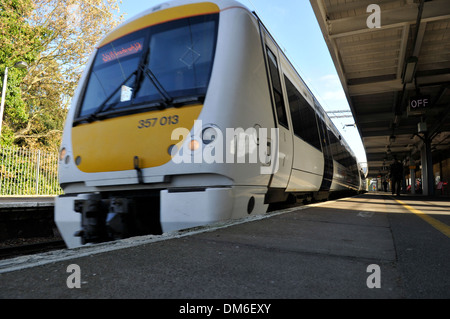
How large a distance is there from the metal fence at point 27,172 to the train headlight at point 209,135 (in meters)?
12.3

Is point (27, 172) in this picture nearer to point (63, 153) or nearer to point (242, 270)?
point (63, 153)

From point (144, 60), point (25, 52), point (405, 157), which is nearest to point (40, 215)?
point (144, 60)

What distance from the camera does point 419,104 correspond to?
1071 cm

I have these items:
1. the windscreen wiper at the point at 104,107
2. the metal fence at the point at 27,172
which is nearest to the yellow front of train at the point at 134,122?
the windscreen wiper at the point at 104,107

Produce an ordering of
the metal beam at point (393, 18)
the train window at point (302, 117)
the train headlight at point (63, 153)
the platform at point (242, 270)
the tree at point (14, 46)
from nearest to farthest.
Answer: the platform at point (242, 270) → the train headlight at point (63, 153) → the train window at point (302, 117) → the metal beam at point (393, 18) → the tree at point (14, 46)

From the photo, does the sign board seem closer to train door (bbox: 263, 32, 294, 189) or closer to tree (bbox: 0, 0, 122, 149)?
train door (bbox: 263, 32, 294, 189)

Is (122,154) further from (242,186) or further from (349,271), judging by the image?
(349,271)

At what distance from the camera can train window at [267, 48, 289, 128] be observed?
12.3 feet

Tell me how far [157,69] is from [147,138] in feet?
2.73

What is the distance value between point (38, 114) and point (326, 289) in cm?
1930

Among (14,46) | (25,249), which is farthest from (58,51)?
(25,249)

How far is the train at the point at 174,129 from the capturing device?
2717 mm

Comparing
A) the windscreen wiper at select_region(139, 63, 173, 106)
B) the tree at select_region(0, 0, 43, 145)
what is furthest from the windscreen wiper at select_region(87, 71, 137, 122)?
the tree at select_region(0, 0, 43, 145)

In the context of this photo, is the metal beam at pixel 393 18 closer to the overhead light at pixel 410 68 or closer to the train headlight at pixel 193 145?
the overhead light at pixel 410 68
